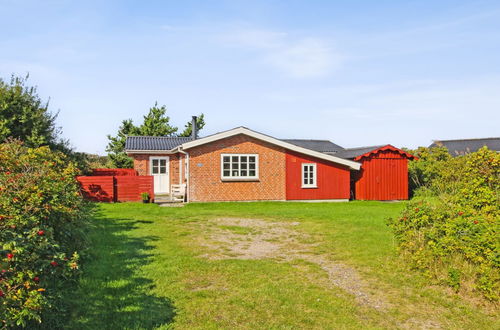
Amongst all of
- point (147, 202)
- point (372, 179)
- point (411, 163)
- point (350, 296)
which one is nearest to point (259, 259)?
point (350, 296)

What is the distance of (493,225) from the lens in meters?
5.58

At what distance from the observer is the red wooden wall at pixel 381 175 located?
23.0 m

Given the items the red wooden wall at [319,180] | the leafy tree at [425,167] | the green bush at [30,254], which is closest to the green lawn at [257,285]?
the green bush at [30,254]

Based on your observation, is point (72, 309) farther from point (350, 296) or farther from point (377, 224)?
point (377, 224)

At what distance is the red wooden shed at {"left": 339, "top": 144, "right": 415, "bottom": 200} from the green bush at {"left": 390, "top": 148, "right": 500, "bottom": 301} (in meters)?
15.1

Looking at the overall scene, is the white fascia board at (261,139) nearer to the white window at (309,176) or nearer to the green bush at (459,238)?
the white window at (309,176)

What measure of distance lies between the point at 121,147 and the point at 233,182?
65.4 ft

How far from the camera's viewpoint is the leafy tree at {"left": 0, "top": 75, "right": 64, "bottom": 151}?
1927 centimetres

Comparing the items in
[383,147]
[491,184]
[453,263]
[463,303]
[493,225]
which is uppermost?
[383,147]

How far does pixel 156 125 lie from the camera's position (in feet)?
125

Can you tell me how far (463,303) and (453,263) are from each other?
872mm

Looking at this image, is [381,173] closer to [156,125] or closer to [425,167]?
[425,167]

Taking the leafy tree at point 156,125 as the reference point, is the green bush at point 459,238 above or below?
below

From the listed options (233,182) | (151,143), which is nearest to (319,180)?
(233,182)
